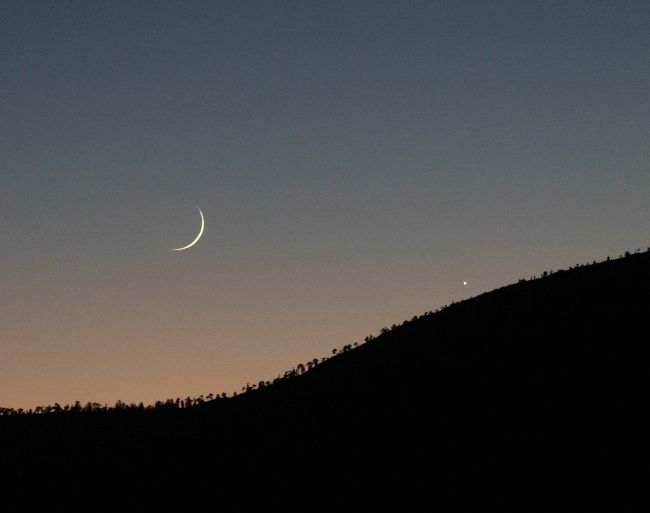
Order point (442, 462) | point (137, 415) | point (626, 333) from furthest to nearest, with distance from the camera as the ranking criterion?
point (137, 415) → point (626, 333) → point (442, 462)

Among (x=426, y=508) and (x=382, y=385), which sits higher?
(x=382, y=385)

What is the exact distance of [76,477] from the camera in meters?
33.1

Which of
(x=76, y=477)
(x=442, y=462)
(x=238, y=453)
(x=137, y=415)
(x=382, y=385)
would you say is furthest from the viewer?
(x=137, y=415)

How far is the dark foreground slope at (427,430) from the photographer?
28281mm

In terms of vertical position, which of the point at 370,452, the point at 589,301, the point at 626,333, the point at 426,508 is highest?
the point at 589,301

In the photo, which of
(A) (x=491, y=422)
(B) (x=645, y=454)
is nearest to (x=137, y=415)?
(A) (x=491, y=422)

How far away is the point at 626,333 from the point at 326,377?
1629 centimetres

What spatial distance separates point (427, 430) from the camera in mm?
34281

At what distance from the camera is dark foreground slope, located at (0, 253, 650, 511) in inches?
1113

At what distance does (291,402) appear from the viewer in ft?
145

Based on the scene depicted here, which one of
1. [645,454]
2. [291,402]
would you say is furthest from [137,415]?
[645,454]

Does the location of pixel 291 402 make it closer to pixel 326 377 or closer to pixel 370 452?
pixel 326 377

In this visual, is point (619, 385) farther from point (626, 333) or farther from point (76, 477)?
point (76, 477)

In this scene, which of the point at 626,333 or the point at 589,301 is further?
the point at 589,301
